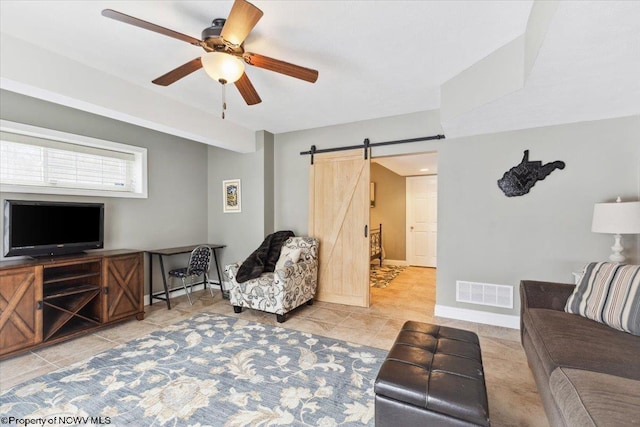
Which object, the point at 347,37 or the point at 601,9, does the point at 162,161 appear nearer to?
the point at 347,37

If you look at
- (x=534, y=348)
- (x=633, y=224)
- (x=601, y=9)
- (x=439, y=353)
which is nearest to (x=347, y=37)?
(x=601, y=9)

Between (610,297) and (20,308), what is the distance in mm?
4658

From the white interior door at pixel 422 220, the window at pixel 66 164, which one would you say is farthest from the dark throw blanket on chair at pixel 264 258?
the white interior door at pixel 422 220

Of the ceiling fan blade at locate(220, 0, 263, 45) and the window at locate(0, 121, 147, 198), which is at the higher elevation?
the ceiling fan blade at locate(220, 0, 263, 45)

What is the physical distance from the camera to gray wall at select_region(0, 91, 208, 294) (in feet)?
10.1

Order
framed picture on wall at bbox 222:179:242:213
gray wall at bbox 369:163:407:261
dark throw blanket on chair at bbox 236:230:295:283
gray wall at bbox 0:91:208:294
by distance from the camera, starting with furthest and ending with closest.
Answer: gray wall at bbox 369:163:407:261, framed picture on wall at bbox 222:179:242:213, dark throw blanket on chair at bbox 236:230:295:283, gray wall at bbox 0:91:208:294

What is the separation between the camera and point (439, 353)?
174 centimetres

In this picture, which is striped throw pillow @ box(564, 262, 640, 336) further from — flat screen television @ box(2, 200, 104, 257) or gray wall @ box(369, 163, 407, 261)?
gray wall @ box(369, 163, 407, 261)

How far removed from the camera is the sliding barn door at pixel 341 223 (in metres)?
4.09

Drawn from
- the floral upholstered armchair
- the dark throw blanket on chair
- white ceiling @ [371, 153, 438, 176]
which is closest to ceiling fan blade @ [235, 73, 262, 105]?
the floral upholstered armchair

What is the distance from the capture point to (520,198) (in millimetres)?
3252

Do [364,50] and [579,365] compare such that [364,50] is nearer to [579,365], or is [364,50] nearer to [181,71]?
[181,71]

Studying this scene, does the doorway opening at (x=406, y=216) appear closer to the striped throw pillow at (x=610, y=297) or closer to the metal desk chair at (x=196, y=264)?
the metal desk chair at (x=196, y=264)

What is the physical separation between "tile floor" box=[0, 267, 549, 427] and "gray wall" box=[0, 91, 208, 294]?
99 centimetres
